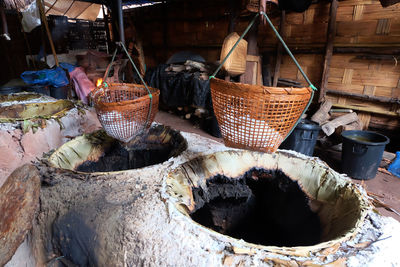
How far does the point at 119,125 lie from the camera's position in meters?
1.65

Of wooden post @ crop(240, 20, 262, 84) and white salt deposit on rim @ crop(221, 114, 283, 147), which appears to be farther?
wooden post @ crop(240, 20, 262, 84)

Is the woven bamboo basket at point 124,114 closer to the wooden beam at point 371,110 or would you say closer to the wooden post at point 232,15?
the wooden post at point 232,15

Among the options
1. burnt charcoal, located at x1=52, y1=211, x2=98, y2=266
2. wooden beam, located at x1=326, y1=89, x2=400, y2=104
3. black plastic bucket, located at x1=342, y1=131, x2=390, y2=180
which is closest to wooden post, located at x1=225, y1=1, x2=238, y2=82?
wooden beam, located at x1=326, y1=89, x2=400, y2=104

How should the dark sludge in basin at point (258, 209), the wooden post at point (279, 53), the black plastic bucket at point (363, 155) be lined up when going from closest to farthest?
the dark sludge in basin at point (258, 209)
the black plastic bucket at point (363, 155)
the wooden post at point (279, 53)

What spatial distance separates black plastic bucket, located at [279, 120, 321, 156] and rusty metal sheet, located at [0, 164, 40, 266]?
11.0ft

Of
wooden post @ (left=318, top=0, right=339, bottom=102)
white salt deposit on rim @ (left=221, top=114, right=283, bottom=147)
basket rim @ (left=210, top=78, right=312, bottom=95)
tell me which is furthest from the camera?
wooden post @ (left=318, top=0, right=339, bottom=102)

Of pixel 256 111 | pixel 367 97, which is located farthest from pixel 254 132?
pixel 367 97

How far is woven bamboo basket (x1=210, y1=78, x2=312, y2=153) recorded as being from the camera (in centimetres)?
109

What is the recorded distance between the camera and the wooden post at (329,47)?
3986mm

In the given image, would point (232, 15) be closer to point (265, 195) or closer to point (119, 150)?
point (119, 150)

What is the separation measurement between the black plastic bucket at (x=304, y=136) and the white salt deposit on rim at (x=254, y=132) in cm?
265

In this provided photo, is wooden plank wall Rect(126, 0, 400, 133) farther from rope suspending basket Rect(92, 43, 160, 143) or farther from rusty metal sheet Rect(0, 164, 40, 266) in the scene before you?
rusty metal sheet Rect(0, 164, 40, 266)

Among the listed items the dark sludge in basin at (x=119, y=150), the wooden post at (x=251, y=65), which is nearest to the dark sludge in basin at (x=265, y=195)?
the dark sludge in basin at (x=119, y=150)

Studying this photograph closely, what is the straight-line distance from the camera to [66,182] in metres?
1.55
